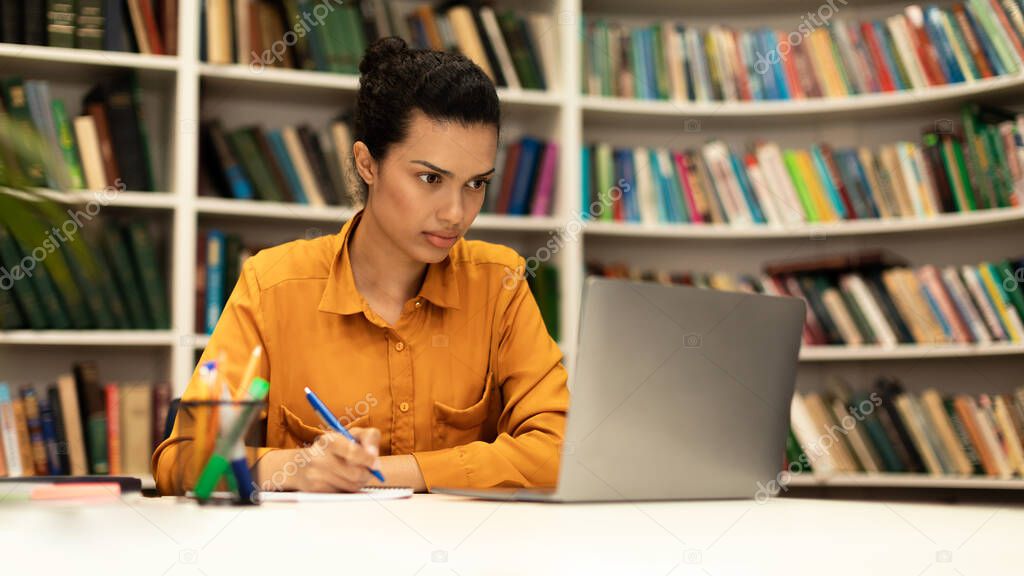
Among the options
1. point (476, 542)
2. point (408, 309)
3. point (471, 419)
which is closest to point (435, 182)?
point (408, 309)

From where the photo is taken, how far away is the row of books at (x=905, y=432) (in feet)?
8.66

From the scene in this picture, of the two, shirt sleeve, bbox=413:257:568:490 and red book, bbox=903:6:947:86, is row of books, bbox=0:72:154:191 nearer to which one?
shirt sleeve, bbox=413:257:568:490

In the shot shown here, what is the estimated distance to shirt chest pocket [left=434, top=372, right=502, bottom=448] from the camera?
157 centimetres

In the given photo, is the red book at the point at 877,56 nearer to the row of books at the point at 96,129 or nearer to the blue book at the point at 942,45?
the blue book at the point at 942,45

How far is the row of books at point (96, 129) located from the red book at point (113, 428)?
524mm

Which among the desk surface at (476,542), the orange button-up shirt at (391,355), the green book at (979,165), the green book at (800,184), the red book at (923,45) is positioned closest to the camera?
the desk surface at (476,542)

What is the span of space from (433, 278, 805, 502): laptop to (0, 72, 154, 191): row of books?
5.76ft

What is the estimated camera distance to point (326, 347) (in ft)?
5.07

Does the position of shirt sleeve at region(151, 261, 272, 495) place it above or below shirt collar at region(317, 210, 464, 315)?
below

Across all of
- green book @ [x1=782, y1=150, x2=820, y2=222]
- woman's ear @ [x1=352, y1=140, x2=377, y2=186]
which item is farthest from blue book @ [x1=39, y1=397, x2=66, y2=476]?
green book @ [x1=782, y1=150, x2=820, y2=222]

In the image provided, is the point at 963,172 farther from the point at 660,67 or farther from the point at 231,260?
the point at 231,260

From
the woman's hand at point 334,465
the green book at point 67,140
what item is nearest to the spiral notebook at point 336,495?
the woman's hand at point 334,465

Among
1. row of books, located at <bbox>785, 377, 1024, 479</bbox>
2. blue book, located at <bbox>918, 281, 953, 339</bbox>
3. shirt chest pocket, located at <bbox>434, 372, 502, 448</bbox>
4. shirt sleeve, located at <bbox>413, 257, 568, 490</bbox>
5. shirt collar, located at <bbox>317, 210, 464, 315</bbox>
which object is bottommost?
row of books, located at <bbox>785, 377, 1024, 479</bbox>

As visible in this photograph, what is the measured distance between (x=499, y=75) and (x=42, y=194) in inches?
93.5
